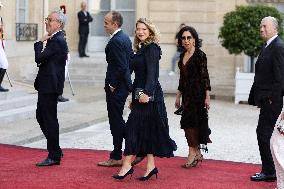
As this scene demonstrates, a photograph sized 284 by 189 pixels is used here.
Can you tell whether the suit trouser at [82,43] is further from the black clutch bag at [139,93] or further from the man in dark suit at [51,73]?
the black clutch bag at [139,93]

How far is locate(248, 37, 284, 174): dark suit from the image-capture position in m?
8.51

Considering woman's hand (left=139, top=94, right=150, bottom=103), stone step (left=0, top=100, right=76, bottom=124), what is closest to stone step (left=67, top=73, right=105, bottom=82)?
stone step (left=0, top=100, right=76, bottom=124)

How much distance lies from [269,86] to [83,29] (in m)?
15.3

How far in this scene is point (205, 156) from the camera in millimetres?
10656

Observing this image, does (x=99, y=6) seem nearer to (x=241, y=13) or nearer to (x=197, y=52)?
(x=241, y=13)

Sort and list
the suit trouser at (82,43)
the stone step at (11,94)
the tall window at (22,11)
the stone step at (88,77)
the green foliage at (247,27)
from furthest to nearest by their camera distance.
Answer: the suit trouser at (82,43), the stone step at (88,77), the tall window at (22,11), the green foliage at (247,27), the stone step at (11,94)

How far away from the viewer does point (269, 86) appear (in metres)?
A: 8.55

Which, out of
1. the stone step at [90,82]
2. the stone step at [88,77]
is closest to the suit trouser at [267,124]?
the stone step at [90,82]

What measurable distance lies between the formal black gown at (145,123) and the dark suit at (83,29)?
48.9 feet

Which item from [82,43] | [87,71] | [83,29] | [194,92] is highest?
[83,29]

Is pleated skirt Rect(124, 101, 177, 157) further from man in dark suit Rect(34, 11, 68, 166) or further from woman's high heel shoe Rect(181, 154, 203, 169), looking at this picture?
man in dark suit Rect(34, 11, 68, 166)

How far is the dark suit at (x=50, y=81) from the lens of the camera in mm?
9031

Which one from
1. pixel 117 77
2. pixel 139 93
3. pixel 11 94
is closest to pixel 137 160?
pixel 117 77

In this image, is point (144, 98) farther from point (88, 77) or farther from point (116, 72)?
point (88, 77)
